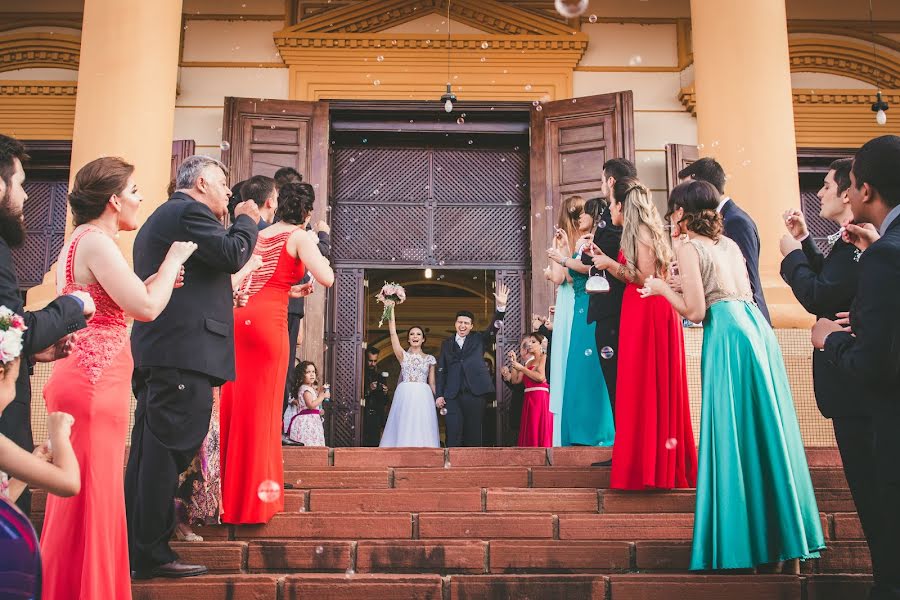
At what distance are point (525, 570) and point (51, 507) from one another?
205cm

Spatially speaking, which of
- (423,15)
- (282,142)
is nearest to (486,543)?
(282,142)

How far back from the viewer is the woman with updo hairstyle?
385 cm

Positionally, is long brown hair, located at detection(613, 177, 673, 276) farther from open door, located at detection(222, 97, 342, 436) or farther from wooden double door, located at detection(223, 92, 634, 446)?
open door, located at detection(222, 97, 342, 436)

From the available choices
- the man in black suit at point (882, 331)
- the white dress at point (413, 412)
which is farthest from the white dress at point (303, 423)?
the man in black suit at point (882, 331)

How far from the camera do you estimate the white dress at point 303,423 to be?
827 centimetres

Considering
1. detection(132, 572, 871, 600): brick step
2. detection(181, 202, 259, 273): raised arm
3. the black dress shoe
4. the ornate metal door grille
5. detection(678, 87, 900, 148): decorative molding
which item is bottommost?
detection(132, 572, 871, 600): brick step

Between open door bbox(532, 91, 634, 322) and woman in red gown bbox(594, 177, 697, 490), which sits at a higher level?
open door bbox(532, 91, 634, 322)

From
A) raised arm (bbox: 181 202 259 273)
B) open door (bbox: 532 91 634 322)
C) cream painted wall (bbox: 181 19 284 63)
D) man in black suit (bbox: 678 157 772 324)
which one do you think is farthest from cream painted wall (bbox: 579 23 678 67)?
raised arm (bbox: 181 202 259 273)

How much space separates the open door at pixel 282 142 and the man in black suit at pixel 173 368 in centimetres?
546

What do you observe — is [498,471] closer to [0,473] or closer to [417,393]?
[0,473]

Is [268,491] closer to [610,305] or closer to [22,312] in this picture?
[22,312]

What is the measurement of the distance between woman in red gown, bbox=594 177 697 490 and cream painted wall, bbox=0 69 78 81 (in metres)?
7.88

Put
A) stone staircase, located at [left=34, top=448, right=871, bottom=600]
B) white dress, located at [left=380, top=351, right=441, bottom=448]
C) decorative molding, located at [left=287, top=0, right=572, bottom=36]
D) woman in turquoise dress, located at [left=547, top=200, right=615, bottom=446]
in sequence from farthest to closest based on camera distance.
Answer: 1. decorative molding, located at [left=287, top=0, right=572, bottom=36]
2. white dress, located at [left=380, top=351, right=441, bottom=448]
3. woman in turquoise dress, located at [left=547, top=200, right=615, bottom=446]
4. stone staircase, located at [left=34, top=448, right=871, bottom=600]

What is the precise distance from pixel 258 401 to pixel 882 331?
9.78 feet
